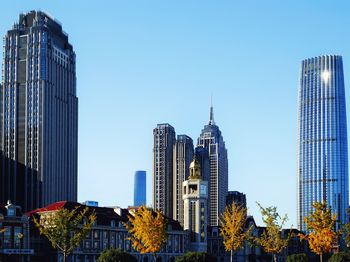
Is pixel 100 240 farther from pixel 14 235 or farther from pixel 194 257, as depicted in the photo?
pixel 194 257

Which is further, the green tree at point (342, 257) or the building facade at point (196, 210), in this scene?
the building facade at point (196, 210)

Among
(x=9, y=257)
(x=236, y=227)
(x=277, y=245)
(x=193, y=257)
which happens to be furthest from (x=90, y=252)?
(x=277, y=245)

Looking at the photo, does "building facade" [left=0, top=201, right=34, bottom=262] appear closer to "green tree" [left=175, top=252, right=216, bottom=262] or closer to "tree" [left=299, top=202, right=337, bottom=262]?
"green tree" [left=175, top=252, right=216, bottom=262]

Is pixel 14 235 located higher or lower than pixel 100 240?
higher

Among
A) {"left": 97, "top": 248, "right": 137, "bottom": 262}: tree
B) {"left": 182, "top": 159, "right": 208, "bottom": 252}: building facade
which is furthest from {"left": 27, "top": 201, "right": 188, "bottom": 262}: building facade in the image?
{"left": 97, "top": 248, "right": 137, "bottom": 262}: tree

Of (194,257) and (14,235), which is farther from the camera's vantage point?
(14,235)

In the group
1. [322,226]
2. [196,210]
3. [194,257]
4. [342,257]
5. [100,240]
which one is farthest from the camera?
[196,210]

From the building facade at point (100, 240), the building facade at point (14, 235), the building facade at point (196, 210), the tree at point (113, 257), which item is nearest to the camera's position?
the tree at point (113, 257)

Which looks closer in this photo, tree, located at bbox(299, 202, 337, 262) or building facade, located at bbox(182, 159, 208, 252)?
tree, located at bbox(299, 202, 337, 262)

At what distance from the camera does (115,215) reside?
167250mm

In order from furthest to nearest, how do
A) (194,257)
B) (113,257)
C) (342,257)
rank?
1. (194,257)
2. (342,257)
3. (113,257)

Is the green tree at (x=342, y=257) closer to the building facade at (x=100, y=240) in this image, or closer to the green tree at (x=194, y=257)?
the green tree at (x=194, y=257)

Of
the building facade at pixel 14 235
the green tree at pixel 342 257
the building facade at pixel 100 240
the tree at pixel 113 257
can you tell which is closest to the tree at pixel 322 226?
the green tree at pixel 342 257

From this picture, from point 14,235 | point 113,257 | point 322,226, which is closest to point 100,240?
point 14,235
